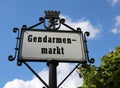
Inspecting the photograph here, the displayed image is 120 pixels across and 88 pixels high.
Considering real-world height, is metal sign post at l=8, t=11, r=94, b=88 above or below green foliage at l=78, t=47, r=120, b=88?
below

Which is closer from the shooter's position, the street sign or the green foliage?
the street sign

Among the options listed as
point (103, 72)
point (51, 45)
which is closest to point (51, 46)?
point (51, 45)

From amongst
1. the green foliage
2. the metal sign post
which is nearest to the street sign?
the metal sign post

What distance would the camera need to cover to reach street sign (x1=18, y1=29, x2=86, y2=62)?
382 centimetres

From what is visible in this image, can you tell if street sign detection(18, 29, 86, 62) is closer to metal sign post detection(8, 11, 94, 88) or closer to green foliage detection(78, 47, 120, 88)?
metal sign post detection(8, 11, 94, 88)

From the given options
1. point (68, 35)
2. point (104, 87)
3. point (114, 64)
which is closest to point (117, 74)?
point (104, 87)

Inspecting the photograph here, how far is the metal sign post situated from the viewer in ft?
12.4

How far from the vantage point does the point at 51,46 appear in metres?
3.93

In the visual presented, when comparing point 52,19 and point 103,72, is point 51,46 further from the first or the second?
point 103,72

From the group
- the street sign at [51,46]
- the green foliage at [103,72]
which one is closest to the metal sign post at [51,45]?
the street sign at [51,46]

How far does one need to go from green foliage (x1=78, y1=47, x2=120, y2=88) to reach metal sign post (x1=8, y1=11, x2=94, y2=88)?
17828mm

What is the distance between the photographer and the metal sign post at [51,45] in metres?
3.78

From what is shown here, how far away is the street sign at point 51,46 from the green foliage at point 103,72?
17.8m

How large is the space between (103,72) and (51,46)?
22.5 metres
